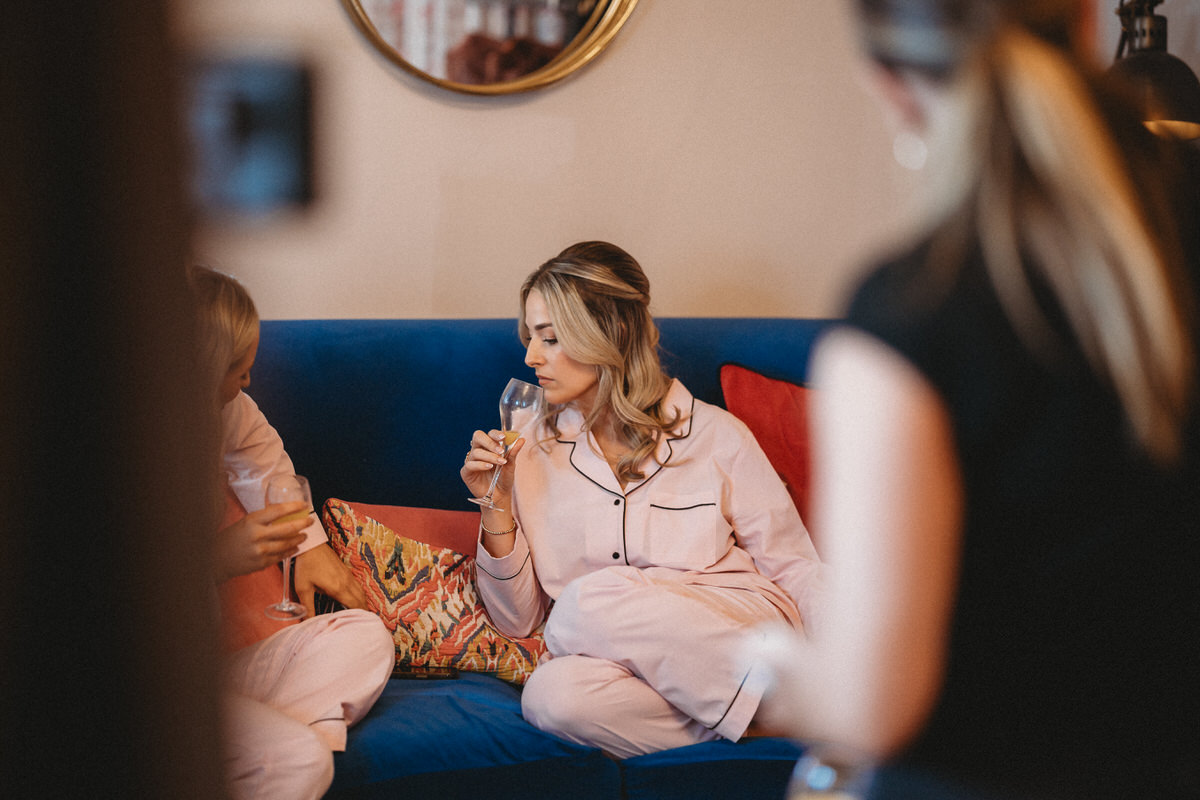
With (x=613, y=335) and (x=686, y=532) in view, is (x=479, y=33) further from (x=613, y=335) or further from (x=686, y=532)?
(x=686, y=532)

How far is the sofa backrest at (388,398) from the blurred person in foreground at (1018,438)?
1.41 meters

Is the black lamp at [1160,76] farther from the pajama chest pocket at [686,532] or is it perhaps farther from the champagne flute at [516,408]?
the champagne flute at [516,408]

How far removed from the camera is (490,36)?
2014 millimetres

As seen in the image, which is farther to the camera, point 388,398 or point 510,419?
point 388,398

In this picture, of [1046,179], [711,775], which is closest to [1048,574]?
[1046,179]

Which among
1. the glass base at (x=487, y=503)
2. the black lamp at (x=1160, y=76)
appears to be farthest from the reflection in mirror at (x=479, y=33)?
the black lamp at (x=1160, y=76)

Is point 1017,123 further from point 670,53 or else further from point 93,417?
point 670,53

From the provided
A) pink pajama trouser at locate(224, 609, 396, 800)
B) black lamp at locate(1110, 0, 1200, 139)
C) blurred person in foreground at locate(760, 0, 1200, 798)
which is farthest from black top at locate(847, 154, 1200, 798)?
black lamp at locate(1110, 0, 1200, 139)

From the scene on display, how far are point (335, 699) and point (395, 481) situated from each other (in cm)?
58

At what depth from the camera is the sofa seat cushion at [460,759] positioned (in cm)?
126

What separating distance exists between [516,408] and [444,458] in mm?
370

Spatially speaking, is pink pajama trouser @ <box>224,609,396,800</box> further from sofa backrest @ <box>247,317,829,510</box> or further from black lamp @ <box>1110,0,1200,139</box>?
black lamp @ <box>1110,0,1200,139</box>

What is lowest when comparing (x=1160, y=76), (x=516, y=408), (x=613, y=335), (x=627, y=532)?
(x=627, y=532)

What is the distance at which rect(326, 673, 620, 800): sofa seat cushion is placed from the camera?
126 cm
